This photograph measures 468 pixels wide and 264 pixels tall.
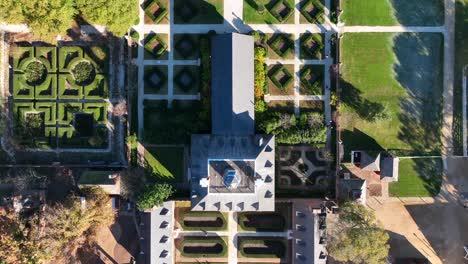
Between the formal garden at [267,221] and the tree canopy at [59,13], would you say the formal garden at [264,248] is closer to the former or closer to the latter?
the formal garden at [267,221]

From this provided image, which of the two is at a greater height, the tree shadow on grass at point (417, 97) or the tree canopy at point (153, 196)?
the tree shadow on grass at point (417, 97)

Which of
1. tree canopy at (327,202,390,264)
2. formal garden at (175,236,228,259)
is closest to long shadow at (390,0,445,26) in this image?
tree canopy at (327,202,390,264)

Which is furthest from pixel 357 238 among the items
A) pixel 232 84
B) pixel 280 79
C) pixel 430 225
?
pixel 232 84

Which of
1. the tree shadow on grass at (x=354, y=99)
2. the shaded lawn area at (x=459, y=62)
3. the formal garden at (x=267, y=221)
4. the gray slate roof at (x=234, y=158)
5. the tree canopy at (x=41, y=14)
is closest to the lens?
the tree canopy at (x=41, y=14)

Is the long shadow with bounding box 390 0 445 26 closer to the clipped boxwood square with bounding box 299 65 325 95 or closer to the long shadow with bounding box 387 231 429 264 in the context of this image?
the clipped boxwood square with bounding box 299 65 325 95

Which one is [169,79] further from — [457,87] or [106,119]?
[457,87]

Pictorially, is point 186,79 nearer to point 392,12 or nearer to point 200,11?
point 200,11

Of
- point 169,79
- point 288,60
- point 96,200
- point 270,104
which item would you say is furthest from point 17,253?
point 288,60

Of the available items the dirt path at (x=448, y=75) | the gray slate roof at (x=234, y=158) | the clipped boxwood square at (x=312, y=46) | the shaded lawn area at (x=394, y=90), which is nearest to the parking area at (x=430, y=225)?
the dirt path at (x=448, y=75)
